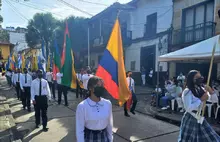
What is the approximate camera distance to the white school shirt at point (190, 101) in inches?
131

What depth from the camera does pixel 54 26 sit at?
26094 millimetres

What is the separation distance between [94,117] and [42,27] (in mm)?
25463

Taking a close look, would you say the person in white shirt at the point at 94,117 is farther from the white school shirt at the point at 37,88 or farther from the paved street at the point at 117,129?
the white school shirt at the point at 37,88

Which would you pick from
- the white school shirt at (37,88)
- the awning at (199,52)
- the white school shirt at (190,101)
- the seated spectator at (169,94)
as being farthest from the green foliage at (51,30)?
the white school shirt at (190,101)

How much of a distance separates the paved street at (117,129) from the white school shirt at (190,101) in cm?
206

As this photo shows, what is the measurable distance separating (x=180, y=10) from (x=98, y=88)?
533 inches

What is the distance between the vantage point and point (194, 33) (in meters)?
13.2

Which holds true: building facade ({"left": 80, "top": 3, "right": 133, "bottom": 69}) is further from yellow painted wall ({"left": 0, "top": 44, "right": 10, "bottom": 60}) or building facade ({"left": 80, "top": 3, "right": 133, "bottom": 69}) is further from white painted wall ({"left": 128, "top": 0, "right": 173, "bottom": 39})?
yellow painted wall ({"left": 0, "top": 44, "right": 10, "bottom": 60})

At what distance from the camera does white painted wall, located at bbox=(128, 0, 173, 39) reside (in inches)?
608

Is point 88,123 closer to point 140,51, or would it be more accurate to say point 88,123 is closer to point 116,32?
point 116,32

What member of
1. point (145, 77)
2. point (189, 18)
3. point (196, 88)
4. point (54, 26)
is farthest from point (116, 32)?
point (54, 26)

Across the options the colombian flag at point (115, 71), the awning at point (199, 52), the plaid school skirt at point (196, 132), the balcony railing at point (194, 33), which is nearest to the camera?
the plaid school skirt at point (196, 132)

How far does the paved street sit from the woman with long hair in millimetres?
1894

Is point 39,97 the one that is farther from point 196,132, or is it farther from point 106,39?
point 106,39
